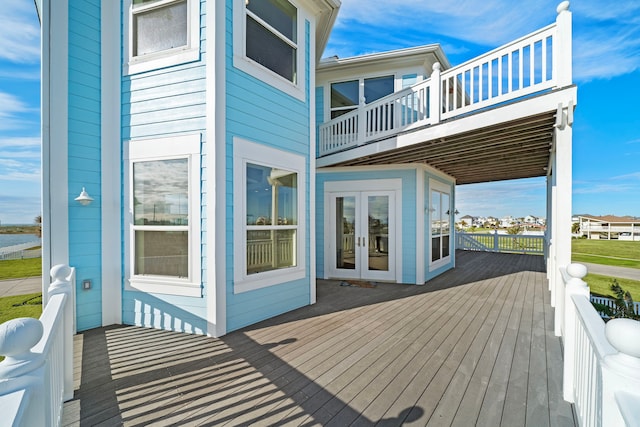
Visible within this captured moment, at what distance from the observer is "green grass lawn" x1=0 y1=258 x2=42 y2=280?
7743mm

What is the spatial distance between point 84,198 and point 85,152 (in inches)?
26.5

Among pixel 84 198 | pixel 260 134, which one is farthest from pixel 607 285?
pixel 84 198

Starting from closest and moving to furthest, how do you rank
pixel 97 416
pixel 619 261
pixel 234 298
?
pixel 97 416, pixel 234 298, pixel 619 261

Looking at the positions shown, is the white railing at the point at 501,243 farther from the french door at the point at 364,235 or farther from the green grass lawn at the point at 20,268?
the green grass lawn at the point at 20,268

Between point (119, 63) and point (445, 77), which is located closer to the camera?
point (119, 63)

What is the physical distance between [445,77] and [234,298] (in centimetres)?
467

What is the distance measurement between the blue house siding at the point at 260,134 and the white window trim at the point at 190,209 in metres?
0.38

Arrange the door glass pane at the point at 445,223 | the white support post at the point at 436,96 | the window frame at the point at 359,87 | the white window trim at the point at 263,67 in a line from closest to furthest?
the white window trim at the point at 263,67
the white support post at the point at 436,96
the window frame at the point at 359,87
the door glass pane at the point at 445,223

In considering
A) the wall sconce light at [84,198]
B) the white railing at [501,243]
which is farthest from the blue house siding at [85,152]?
the white railing at [501,243]

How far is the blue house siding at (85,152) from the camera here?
12.8ft

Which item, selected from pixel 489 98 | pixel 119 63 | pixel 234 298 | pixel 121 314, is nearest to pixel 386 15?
pixel 489 98

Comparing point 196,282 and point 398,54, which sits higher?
point 398,54

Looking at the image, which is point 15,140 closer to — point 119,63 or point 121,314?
point 119,63

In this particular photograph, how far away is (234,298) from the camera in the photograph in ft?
13.1
